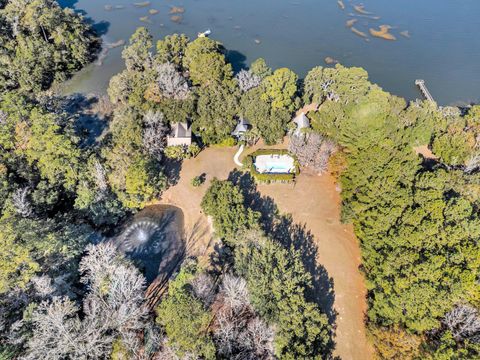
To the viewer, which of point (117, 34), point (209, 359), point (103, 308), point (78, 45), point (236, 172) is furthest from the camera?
point (117, 34)

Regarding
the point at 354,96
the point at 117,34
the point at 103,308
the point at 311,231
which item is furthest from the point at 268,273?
the point at 117,34

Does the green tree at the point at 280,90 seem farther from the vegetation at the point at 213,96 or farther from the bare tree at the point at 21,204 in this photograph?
the bare tree at the point at 21,204

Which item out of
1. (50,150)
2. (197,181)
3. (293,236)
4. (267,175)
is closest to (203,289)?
(293,236)

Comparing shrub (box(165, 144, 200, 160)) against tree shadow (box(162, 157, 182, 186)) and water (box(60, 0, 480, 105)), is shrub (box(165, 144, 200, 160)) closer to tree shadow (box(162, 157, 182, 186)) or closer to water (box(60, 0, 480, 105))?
tree shadow (box(162, 157, 182, 186))

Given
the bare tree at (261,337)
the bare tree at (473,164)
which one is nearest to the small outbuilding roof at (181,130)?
the bare tree at (261,337)

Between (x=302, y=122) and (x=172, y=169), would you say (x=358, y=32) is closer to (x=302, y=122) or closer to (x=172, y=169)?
(x=302, y=122)

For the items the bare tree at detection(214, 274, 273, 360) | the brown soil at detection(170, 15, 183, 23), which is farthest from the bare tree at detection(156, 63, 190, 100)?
the brown soil at detection(170, 15, 183, 23)

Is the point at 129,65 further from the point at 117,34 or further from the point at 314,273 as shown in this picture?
the point at 314,273
